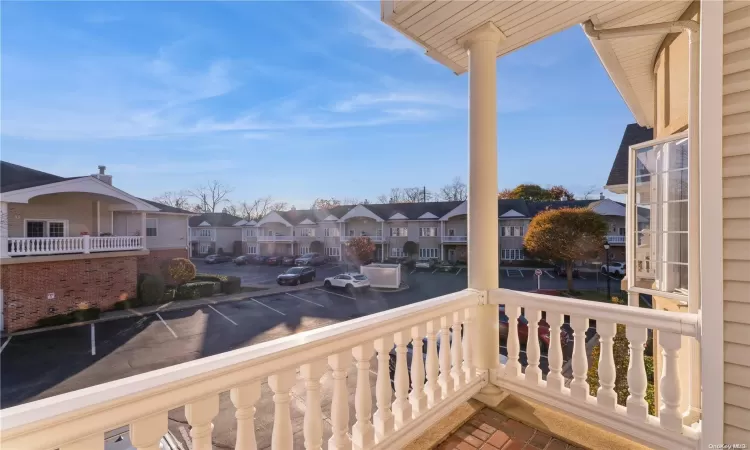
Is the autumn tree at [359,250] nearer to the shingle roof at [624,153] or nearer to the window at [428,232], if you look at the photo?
the window at [428,232]

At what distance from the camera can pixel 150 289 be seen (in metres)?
3.59

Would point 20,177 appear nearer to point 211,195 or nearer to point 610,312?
point 211,195

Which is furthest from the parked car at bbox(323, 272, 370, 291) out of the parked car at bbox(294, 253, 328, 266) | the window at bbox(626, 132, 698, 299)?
the window at bbox(626, 132, 698, 299)

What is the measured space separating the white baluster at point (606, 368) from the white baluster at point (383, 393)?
0.97 meters

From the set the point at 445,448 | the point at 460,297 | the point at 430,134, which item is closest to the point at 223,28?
the point at 460,297

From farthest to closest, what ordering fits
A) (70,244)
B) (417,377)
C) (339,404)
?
(70,244), (417,377), (339,404)

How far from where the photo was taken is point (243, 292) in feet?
16.2

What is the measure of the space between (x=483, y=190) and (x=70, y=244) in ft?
12.8

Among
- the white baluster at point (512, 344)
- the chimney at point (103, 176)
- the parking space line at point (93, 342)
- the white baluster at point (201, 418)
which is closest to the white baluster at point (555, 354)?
the white baluster at point (512, 344)

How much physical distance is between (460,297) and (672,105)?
219 cm

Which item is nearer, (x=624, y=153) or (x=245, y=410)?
(x=245, y=410)

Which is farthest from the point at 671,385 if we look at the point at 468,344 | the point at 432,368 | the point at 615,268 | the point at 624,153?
the point at 615,268

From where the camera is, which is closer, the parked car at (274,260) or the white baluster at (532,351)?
the white baluster at (532,351)

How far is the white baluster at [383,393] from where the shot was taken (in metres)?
1.17
